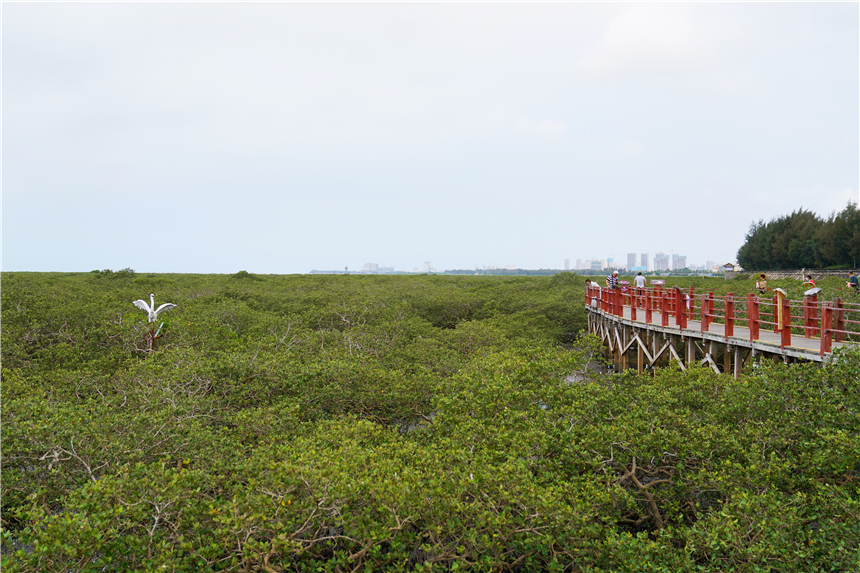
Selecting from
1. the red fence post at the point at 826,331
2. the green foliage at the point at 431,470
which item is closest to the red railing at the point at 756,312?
the red fence post at the point at 826,331

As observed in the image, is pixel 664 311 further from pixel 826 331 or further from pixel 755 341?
pixel 826 331

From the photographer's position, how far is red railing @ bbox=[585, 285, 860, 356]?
738cm

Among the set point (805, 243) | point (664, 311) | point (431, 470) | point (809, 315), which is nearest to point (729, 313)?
point (809, 315)

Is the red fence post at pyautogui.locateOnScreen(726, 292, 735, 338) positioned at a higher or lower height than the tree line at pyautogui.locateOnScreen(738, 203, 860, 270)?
lower

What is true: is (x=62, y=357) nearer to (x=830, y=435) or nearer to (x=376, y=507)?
(x=376, y=507)

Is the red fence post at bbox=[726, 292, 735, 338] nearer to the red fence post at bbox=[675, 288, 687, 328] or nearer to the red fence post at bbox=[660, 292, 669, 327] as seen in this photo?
the red fence post at bbox=[675, 288, 687, 328]

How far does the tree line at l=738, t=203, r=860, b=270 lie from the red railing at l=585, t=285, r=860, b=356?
4101 centimetres

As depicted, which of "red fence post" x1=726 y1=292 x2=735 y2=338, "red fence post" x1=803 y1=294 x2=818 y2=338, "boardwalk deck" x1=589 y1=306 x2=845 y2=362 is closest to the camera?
"boardwalk deck" x1=589 y1=306 x2=845 y2=362

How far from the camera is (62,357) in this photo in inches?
460

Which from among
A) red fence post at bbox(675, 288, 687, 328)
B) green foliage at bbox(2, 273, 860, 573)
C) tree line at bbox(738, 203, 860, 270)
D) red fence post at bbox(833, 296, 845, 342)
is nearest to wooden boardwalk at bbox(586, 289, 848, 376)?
red fence post at bbox(675, 288, 687, 328)

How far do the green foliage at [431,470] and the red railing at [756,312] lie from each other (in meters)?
1.22

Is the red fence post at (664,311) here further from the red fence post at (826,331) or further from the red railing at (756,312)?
the red fence post at (826,331)

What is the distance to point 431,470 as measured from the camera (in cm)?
557

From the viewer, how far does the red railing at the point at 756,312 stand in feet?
24.2
